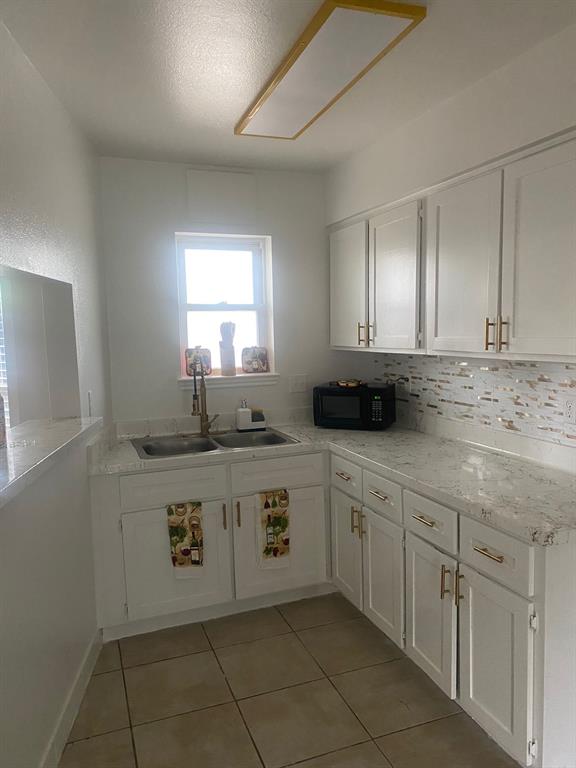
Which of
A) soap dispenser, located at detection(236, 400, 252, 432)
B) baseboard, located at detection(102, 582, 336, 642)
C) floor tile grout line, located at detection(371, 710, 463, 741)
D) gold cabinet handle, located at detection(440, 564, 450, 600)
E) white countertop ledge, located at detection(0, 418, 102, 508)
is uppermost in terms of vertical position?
white countertop ledge, located at detection(0, 418, 102, 508)

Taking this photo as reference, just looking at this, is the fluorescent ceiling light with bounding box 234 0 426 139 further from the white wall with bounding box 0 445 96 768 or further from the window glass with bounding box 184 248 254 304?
the white wall with bounding box 0 445 96 768

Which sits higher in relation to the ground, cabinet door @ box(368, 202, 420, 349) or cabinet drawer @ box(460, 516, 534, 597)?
cabinet door @ box(368, 202, 420, 349)

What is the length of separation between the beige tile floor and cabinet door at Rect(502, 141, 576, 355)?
1.47 m

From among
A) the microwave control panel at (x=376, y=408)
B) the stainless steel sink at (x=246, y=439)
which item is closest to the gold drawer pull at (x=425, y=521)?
the microwave control panel at (x=376, y=408)

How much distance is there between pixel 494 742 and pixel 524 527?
91 cm

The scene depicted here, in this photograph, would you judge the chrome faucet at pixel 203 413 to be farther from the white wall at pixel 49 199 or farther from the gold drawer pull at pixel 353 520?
the gold drawer pull at pixel 353 520

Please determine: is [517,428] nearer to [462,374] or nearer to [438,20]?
[462,374]

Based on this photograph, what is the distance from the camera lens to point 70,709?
209 cm

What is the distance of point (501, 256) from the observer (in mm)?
2143

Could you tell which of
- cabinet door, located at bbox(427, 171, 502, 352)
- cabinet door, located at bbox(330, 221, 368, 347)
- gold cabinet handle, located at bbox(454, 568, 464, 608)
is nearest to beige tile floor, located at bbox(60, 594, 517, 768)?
gold cabinet handle, located at bbox(454, 568, 464, 608)

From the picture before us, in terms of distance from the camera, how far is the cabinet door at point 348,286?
316 cm

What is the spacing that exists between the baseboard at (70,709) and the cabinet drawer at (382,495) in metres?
1.44

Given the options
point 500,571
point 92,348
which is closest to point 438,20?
point 500,571

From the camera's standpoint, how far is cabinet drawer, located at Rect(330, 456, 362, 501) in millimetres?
2689
